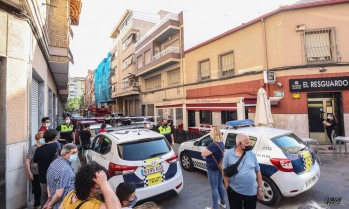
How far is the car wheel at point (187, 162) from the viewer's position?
669 centimetres

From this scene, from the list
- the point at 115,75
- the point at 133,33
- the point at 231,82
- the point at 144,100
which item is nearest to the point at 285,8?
the point at 231,82

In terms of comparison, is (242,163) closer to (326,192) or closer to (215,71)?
(326,192)

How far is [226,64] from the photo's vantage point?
1455cm

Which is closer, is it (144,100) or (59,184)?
(59,184)

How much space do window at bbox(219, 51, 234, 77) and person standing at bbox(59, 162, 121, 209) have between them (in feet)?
43.9

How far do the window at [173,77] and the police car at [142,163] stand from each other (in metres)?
15.4

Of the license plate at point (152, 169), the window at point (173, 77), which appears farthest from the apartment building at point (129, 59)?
the license plate at point (152, 169)

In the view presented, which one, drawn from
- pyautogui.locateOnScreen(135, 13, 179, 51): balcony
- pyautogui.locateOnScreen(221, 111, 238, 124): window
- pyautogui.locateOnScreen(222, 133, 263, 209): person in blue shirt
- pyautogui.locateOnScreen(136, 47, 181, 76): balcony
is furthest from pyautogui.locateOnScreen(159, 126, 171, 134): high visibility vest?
pyautogui.locateOnScreen(135, 13, 179, 51): balcony

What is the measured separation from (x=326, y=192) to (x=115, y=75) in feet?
114

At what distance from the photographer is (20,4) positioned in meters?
4.31

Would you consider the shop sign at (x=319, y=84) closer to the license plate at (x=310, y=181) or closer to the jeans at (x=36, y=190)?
the license plate at (x=310, y=181)

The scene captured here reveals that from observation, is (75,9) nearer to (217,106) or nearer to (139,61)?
(217,106)

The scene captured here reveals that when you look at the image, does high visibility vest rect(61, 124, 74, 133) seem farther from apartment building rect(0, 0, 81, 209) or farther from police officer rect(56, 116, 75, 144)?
apartment building rect(0, 0, 81, 209)

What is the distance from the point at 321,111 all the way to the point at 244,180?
10.2 meters
